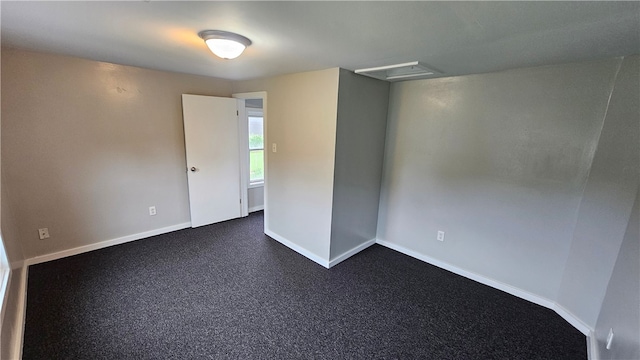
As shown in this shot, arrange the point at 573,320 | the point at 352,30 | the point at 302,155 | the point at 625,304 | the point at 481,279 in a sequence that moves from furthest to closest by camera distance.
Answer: the point at 302,155, the point at 481,279, the point at 573,320, the point at 625,304, the point at 352,30

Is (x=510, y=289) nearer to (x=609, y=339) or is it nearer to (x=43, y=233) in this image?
(x=609, y=339)

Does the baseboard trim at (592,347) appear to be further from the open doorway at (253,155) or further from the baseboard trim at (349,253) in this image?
the open doorway at (253,155)

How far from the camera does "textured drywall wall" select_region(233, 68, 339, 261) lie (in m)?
2.71

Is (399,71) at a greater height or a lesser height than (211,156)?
greater

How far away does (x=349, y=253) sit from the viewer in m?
3.20

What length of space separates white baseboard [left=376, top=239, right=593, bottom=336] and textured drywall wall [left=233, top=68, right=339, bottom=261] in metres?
1.14

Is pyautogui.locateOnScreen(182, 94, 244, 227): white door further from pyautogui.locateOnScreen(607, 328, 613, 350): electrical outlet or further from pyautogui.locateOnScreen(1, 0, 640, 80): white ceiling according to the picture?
pyautogui.locateOnScreen(607, 328, 613, 350): electrical outlet

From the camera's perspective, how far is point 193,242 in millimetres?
3412

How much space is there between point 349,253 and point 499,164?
183 centimetres

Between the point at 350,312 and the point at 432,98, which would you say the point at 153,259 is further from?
the point at 432,98

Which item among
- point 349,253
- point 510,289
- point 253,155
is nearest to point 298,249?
point 349,253

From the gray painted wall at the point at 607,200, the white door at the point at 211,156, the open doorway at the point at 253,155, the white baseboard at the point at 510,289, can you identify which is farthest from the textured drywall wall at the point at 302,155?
the gray painted wall at the point at 607,200

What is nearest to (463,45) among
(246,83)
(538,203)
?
(538,203)

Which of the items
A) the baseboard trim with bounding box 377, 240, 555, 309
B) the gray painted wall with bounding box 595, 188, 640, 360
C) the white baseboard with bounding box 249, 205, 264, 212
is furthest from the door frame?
the gray painted wall with bounding box 595, 188, 640, 360
